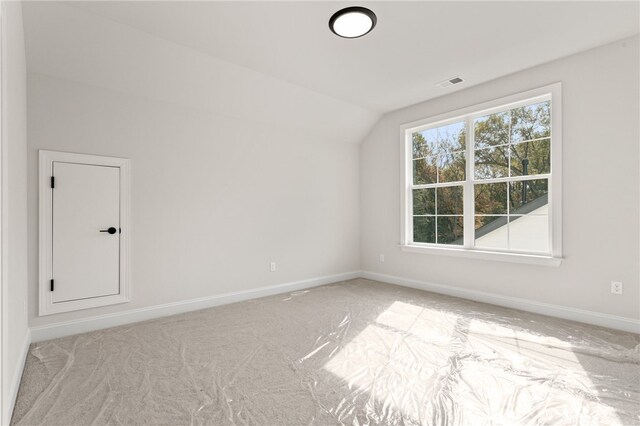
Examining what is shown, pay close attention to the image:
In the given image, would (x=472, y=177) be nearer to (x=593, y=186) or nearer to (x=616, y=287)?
(x=593, y=186)

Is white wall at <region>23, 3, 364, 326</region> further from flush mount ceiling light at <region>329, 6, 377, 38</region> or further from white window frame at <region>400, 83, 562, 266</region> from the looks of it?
flush mount ceiling light at <region>329, 6, 377, 38</region>

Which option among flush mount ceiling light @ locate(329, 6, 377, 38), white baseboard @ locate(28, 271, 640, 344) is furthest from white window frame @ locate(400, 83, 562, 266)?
flush mount ceiling light @ locate(329, 6, 377, 38)

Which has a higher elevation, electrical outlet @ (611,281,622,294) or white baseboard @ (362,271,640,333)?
electrical outlet @ (611,281,622,294)

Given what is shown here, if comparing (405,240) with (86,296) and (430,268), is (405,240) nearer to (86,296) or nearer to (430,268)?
(430,268)

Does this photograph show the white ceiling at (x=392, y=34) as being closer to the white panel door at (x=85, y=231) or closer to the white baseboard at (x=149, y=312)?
the white panel door at (x=85, y=231)

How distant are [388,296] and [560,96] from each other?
306 cm

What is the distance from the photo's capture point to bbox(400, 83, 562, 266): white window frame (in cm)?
337

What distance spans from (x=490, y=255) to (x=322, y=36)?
319 cm

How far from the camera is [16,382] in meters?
1.97

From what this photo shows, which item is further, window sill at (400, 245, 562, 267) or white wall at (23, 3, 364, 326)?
window sill at (400, 245, 562, 267)

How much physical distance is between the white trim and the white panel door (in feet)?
0.12

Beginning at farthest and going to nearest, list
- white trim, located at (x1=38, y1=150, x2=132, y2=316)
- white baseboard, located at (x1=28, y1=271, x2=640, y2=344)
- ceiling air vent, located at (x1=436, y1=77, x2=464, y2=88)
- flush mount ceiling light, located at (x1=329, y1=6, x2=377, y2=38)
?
ceiling air vent, located at (x1=436, y1=77, x2=464, y2=88), white baseboard, located at (x1=28, y1=271, x2=640, y2=344), white trim, located at (x1=38, y1=150, x2=132, y2=316), flush mount ceiling light, located at (x1=329, y1=6, x2=377, y2=38)

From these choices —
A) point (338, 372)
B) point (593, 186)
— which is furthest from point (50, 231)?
point (593, 186)

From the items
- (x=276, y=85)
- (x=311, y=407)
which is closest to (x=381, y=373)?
(x=311, y=407)
